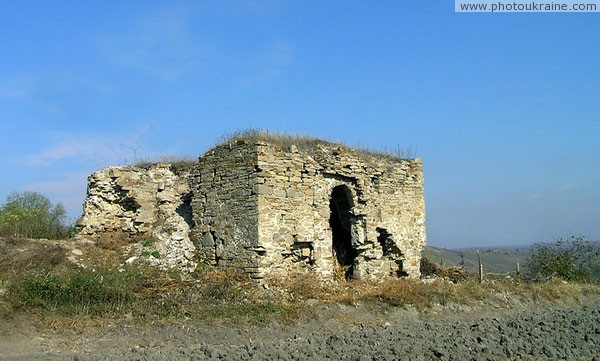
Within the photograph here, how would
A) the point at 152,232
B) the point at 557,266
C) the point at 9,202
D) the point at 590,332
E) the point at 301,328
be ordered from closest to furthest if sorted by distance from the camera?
1. the point at 301,328
2. the point at 590,332
3. the point at 152,232
4. the point at 557,266
5. the point at 9,202

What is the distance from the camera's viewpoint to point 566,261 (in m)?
17.7

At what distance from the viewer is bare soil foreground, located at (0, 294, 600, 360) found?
7.61 metres

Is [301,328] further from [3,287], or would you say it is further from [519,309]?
[519,309]

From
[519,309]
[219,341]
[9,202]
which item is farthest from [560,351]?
[9,202]

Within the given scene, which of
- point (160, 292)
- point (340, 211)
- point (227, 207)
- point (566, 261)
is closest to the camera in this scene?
point (160, 292)

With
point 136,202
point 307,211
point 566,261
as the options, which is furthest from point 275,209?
point 566,261

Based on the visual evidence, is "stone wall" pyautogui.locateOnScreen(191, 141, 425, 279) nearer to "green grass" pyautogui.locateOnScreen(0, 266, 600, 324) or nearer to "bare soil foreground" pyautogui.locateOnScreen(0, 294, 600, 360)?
"green grass" pyautogui.locateOnScreen(0, 266, 600, 324)

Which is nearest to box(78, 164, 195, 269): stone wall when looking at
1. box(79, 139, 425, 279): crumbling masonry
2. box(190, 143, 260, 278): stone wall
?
box(79, 139, 425, 279): crumbling masonry

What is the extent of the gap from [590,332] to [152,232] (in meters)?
9.72

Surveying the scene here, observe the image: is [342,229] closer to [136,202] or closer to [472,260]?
[136,202]

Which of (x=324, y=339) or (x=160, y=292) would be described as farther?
(x=160, y=292)

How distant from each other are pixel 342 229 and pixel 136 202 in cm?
539

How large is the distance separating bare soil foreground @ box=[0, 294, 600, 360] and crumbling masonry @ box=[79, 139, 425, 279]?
194cm

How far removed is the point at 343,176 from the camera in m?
13.0
